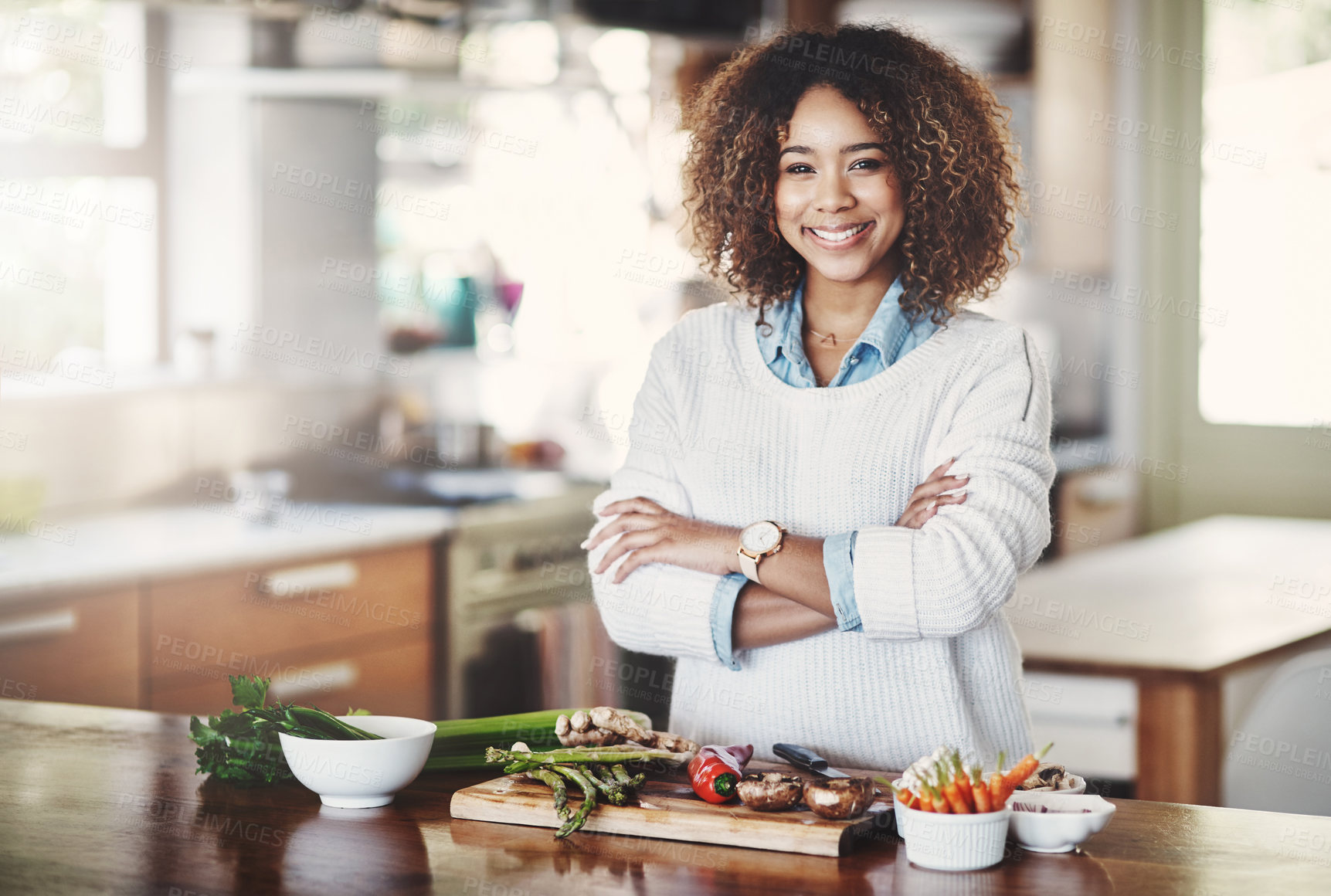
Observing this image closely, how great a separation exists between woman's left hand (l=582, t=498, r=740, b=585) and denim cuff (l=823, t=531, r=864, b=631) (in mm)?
138

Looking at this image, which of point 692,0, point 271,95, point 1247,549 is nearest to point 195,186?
point 271,95

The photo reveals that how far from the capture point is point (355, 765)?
1.59 metres

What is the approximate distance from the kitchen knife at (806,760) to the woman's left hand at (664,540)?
0.26 m

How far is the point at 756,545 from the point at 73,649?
1.76 metres

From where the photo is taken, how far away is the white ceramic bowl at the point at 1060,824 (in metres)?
1.43

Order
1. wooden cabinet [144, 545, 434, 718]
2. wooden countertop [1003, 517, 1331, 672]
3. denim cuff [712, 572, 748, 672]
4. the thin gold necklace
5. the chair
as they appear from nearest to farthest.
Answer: denim cuff [712, 572, 748, 672] < the thin gold necklace < the chair < wooden countertop [1003, 517, 1331, 672] < wooden cabinet [144, 545, 434, 718]

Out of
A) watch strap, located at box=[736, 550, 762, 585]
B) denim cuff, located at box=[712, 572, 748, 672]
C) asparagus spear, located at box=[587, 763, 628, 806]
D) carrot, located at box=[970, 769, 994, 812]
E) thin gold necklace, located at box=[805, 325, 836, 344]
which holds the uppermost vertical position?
thin gold necklace, located at box=[805, 325, 836, 344]

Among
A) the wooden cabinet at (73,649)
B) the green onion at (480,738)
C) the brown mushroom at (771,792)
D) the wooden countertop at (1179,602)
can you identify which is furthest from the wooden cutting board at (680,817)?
the wooden cabinet at (73,649)

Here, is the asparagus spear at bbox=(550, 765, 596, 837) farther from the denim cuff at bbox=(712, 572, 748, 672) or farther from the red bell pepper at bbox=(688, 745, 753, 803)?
the denim cuff at bbox=(712, 572, 748, 672)

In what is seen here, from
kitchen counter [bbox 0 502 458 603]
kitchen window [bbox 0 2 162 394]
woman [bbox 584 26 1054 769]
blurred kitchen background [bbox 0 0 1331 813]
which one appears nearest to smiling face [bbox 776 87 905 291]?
woman [bbox 584 26 1054 769]

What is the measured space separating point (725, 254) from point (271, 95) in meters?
2.24

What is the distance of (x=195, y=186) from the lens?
394cm

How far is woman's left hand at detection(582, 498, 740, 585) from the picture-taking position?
1847 mm

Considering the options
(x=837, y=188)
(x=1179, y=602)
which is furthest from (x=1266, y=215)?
(x=837, y=188)
